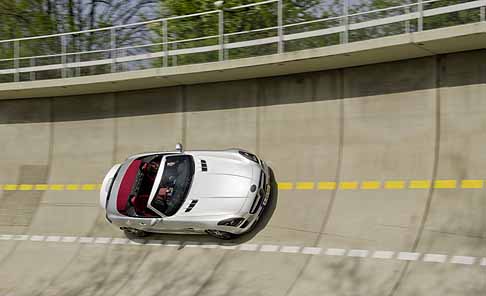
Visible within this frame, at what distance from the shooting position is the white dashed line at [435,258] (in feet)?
43.2

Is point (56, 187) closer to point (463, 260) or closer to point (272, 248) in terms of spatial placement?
point (272, 248)

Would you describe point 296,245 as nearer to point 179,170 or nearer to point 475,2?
point 179,170

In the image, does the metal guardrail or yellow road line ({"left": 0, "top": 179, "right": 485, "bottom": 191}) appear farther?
the metal guardrail

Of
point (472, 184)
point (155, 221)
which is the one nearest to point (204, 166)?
point (155, 221)

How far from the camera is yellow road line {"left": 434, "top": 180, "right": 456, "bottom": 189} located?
14.4 meters

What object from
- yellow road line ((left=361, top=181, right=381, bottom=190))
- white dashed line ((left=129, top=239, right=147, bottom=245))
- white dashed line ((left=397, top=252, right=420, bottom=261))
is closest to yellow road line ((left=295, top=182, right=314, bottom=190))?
yellow road line ((left=361, top=181, right=381, bottom=190))

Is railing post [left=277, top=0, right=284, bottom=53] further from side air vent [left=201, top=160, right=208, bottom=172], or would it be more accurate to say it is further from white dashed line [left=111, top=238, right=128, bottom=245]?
white dashed line [left=111, top=238, right=128, bottom=245]

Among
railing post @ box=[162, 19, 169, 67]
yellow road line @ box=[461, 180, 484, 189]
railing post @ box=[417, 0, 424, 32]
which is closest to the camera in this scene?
yellow road line @ box=[461, 180, 484, 189]

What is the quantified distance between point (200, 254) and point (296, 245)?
225cm

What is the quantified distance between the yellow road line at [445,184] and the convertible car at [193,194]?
3577 millimetres

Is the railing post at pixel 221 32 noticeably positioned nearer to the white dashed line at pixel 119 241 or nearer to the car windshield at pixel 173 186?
the car windshield at pixel 173 186

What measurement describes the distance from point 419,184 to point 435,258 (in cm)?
207

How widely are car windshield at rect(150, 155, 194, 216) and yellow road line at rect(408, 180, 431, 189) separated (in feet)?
15.4

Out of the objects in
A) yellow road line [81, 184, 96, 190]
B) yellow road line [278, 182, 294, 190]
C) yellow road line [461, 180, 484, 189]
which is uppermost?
yellow road line [461, 180, 484, 189]
